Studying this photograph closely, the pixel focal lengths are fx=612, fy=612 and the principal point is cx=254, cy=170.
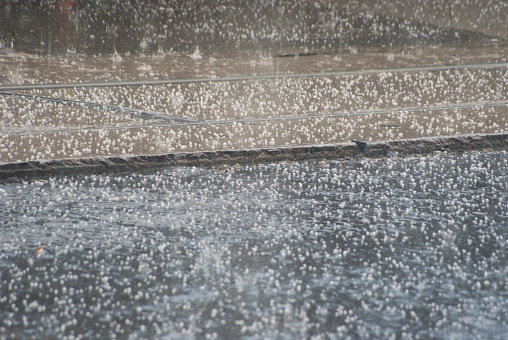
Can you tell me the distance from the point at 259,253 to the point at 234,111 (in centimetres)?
264

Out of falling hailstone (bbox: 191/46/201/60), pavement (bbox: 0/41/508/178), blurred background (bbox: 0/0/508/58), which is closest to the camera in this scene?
pavement (bbox: 0/41/508/178)

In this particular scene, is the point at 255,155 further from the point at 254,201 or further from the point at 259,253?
the point at 259,253

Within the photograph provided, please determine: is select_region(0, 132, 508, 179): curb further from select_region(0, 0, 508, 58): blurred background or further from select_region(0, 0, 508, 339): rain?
select_region(0, 0, 508, 58): blurred background

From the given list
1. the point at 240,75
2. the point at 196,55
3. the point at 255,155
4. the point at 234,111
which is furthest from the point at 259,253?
the point at 196,55

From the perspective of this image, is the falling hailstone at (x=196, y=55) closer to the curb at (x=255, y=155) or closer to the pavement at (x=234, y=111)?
the pavement at (x=234, y=111)

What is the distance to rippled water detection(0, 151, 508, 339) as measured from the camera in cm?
214

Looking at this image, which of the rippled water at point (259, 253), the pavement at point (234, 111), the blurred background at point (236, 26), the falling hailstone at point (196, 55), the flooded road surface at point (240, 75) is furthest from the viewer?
the blurred background at point (236, 26)

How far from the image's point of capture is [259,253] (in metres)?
2.70

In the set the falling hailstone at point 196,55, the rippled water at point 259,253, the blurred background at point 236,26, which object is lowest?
the rippled water at point 259,253

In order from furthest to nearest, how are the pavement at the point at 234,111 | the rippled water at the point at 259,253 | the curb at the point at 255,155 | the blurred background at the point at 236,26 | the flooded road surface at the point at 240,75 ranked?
the blurred background at the point at 236,26 < the flooded road surface at the point at 240,75 < the pavement at the point at 234,111 < the curb at the point at 255,155 < the rippled water at the point at 259,253

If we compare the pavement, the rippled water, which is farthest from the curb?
the rippled water

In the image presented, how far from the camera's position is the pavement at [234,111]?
4.05m

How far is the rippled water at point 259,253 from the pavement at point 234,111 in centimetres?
25

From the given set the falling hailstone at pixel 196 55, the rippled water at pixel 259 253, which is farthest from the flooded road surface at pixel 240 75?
the rippled water at pixel 259 253
